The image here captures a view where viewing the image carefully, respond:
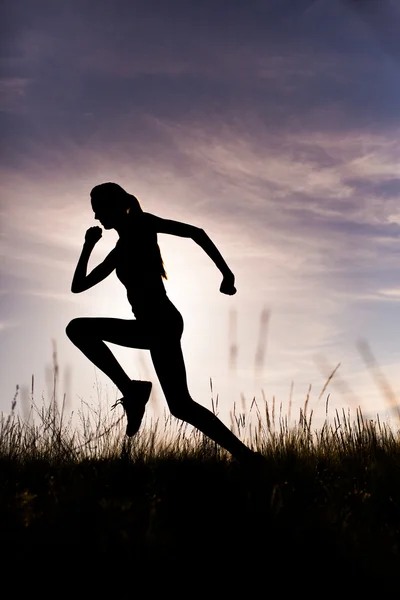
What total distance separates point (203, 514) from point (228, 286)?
1622mm

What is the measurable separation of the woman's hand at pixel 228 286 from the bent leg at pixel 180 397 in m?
0.49

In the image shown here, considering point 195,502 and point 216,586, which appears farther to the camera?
point 195,502

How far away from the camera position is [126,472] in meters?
4.31

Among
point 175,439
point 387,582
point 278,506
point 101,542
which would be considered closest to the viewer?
point 387,582

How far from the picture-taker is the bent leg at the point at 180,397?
435 cm

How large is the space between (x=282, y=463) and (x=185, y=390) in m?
0.99

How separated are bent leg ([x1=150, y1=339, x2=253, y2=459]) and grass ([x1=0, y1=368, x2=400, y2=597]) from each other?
21 cm

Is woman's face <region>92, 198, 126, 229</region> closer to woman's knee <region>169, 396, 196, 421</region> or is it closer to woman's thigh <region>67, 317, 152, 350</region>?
woman's thigh <region>67, 317, 152, 350</region>

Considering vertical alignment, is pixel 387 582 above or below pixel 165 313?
below

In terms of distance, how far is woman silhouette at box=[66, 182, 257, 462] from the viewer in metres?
4.36

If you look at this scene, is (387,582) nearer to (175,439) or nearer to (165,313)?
(165,313)

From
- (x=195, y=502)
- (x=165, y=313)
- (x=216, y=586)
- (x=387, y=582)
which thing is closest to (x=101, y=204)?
(x=165, y=313)

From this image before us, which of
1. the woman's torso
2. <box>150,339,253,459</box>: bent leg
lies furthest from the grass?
the woman's torso

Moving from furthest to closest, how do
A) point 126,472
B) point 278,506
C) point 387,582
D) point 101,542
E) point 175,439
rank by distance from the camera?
1. point 175,439
2. point 126,472
3. point 278,506
4. point 101,542
5. point 387,582
